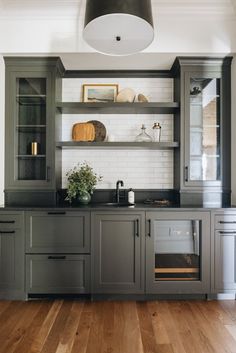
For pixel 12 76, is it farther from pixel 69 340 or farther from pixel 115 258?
pixel 69 340

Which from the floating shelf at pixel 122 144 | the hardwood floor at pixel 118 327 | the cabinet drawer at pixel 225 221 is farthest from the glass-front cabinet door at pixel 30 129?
the cabinet drawer at pixel 225 221

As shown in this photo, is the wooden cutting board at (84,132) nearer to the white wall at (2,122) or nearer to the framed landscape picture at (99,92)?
the framed landscape picture at (99,92)

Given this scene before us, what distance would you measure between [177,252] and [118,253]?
2.01ft

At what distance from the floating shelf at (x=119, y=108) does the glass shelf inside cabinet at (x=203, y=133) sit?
0.84 ft

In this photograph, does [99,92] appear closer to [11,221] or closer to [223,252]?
[11,221]

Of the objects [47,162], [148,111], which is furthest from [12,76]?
[148,111]

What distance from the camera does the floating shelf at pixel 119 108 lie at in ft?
10.0

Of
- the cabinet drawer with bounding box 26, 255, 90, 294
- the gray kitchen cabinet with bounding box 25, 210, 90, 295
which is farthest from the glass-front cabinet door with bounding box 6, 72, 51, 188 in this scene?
the cabinet drawer with bounding box 26, 255, 90, 294

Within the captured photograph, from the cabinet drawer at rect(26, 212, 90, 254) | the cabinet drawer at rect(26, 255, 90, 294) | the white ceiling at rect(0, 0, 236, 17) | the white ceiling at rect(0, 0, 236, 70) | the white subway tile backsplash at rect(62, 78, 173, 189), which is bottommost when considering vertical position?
the cabinet drawer at rect(26, 255, 90, 294)

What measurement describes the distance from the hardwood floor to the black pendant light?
217 centimetres

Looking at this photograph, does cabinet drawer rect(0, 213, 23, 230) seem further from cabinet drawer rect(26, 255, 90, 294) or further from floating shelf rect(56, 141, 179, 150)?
floating shelf rect(56, 141, 179, 150)

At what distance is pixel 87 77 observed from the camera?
11.0 ft

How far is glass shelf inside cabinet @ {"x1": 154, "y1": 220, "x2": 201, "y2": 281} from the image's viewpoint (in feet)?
9.13

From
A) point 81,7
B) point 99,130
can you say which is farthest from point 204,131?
point 81,7
